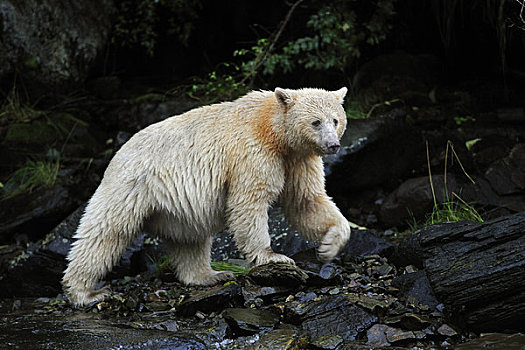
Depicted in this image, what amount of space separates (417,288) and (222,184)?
2.15 m

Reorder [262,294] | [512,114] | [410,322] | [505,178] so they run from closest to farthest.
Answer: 1. [410,322]
2. [262,294]
3. [505,178]
4. [512,114]

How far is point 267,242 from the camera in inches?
226

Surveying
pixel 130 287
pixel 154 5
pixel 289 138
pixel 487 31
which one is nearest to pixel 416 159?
pixel 487 31

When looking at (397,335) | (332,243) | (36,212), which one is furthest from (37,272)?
(397,335)

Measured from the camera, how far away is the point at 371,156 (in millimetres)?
8688

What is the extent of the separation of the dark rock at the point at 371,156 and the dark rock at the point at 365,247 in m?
1.80

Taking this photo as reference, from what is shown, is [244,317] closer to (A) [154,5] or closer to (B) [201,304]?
(B) [201,304]

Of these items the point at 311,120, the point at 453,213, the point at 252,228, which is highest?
the point at 311,120

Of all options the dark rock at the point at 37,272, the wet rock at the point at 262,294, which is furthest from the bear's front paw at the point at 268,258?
the dark rock at the point at 37,272

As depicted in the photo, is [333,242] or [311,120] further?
[333,242]

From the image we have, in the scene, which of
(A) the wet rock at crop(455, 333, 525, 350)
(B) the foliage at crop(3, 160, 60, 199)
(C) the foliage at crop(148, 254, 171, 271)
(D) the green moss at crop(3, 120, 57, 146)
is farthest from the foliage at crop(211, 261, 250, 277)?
(D) the green moss at crop(3, 120, 57, 146)

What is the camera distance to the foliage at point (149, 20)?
39.0ft

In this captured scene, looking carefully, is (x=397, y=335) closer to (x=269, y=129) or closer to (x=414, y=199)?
(x=269, y=129)

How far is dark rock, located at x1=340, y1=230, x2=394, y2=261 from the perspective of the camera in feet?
21.3
